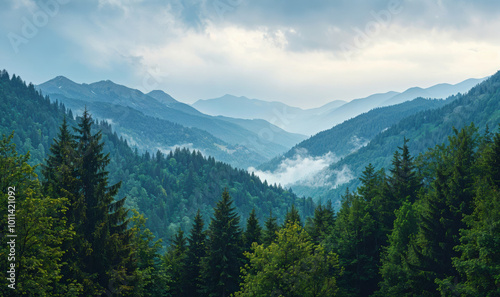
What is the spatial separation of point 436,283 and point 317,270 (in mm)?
9216

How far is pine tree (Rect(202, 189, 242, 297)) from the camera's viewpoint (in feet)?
143

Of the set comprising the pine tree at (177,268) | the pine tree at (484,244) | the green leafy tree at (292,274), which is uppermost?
the pine tree at (484,244)

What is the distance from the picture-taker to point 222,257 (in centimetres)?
4362

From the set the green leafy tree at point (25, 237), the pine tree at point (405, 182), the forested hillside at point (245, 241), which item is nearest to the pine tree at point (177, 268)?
the forested hillside at point (245, 241)

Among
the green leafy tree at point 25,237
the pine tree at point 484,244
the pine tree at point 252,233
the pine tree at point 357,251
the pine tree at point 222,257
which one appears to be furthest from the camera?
the pine tree at point 252,233

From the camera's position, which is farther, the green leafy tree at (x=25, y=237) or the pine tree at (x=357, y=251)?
the pine tree at (x=357, y=251)

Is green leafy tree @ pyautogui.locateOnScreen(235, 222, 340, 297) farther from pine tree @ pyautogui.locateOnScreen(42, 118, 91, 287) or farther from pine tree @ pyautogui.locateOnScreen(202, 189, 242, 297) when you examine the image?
pine tree @ pyautogui.locateOnScreen(42, 118, 91, 287)

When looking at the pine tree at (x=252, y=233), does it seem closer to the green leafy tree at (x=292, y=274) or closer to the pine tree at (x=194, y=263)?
the pine tree at (x=194, y=263)

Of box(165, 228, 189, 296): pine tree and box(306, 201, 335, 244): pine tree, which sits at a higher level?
box(306, 201, 335, 244): pine tree

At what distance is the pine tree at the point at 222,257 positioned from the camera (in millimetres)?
43625

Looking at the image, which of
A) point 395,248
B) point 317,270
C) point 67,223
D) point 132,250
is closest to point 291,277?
point 317,270

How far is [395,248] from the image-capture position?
38.0 m

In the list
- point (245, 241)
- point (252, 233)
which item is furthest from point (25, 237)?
point (252, 233)

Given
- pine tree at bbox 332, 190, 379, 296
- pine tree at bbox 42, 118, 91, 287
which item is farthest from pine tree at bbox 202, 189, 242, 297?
pine tree at bbox 42, 118, 91, 287
